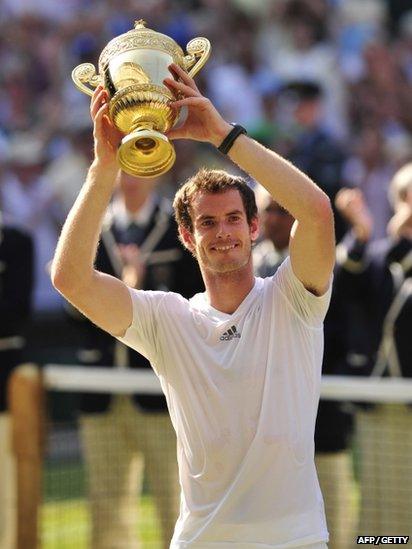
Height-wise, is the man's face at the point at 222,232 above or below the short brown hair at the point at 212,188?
below

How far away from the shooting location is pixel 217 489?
4.42 metres

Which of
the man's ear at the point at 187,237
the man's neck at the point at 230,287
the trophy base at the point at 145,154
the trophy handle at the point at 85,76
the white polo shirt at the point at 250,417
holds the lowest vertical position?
the white polo shirt at the point at 250,417

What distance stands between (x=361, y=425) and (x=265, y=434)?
3.10 meters

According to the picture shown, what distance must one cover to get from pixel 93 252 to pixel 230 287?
0.46m

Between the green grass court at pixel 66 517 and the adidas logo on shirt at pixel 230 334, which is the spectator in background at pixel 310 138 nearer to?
the green grass court at pixel 66 517

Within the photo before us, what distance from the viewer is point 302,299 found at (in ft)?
14.6

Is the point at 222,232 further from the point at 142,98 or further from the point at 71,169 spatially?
the point at 71,169

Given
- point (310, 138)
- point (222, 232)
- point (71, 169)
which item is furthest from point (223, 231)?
point (71, 169)

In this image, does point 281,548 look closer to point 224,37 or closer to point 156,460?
point 156,460

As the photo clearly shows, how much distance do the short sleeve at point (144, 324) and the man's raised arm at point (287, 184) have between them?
0.55 m

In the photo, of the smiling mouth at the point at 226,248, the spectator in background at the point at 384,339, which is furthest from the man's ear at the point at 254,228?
the spectator in background at the point at 384,339

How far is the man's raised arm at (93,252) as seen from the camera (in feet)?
14.4

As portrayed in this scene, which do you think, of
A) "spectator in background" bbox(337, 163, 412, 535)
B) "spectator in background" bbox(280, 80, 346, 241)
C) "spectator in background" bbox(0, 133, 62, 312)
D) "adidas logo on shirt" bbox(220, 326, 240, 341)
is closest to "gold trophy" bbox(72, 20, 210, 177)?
"adidas logo on shirt" bbox(220, 326, 240, 341)

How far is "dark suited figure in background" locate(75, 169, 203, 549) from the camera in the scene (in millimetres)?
7633
